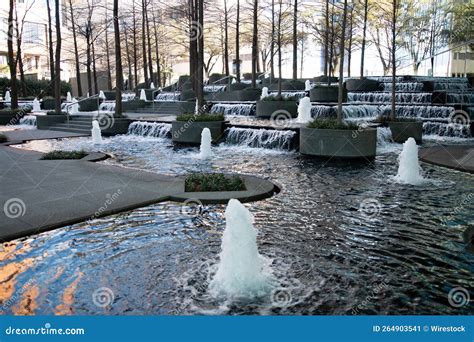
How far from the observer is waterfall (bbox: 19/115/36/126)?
28.5 m

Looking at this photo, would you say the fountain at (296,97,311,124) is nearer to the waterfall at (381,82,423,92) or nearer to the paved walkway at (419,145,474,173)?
the paved walkway at (419,145,474,173)

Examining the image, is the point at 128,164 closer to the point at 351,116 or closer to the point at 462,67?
the point at 351,116

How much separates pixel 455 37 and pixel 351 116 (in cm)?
1991

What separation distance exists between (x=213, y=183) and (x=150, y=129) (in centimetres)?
1204

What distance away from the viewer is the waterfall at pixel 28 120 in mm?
28533

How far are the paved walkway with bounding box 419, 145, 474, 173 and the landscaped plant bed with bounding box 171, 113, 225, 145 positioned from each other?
7.28 m

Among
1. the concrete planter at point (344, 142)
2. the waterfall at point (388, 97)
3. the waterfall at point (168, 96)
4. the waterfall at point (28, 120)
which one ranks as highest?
the waterfall at point (168, 96)

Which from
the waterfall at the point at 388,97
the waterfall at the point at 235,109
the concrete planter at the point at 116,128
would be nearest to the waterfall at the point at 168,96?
the waterfall at the point at 235,109

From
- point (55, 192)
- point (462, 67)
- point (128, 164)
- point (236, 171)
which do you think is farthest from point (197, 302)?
point (462, 67)

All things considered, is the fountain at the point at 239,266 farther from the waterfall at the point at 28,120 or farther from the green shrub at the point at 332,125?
the waterfall at the point at 28,120

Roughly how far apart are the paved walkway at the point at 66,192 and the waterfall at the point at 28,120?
1678 cm

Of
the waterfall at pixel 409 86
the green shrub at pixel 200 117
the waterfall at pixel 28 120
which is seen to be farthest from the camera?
the waterfall at pixel 28 120

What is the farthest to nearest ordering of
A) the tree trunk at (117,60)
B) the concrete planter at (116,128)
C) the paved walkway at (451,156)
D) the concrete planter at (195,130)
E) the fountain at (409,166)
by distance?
the concrete planter at (116,128)
the tree trunk at (117,60)
the concrete planter at (195,130)
the paved walkway at (451,156)
the fountain at (409,166)

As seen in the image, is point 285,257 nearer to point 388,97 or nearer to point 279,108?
point 279,108
